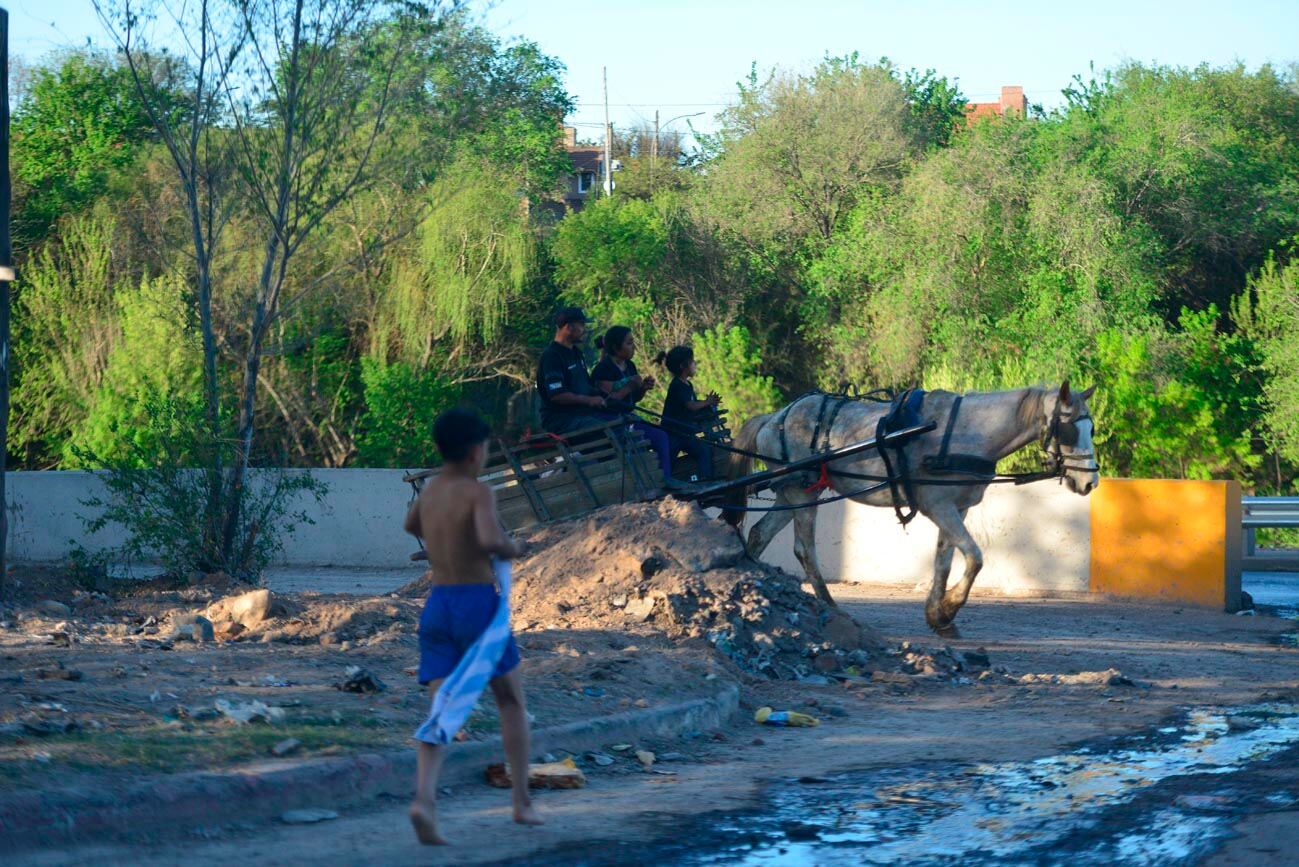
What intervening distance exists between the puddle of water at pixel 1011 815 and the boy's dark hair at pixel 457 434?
171 cm

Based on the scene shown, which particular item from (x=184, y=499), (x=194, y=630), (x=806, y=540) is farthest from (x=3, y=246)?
(x=806, y=540)

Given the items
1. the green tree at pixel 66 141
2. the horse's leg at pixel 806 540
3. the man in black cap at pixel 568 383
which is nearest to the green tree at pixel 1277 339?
the horse's leg at pixel 806 540

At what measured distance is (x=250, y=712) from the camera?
279 inches

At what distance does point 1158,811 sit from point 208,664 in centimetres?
537

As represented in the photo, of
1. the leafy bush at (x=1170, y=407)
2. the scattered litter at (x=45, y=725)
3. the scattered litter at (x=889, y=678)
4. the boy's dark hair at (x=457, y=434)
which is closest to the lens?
the boy's dark hair at (x=457, y=434)

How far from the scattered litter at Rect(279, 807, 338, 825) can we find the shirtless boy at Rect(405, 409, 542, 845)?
0.68m

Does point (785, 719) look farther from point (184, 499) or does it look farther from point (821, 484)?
point (184, 499)

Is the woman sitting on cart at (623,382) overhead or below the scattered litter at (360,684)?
overhead

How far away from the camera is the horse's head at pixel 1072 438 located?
1170 cm

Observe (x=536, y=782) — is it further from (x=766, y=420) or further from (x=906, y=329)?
(x=906, y=329)

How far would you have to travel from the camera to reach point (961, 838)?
5.60 m

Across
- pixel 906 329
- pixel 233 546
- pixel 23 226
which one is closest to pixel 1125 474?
pixel 906 329

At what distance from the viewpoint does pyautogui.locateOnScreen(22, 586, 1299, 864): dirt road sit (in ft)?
17.8

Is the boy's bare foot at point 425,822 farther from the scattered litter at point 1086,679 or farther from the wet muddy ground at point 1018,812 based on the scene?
the scattered litter at point 1086,679
